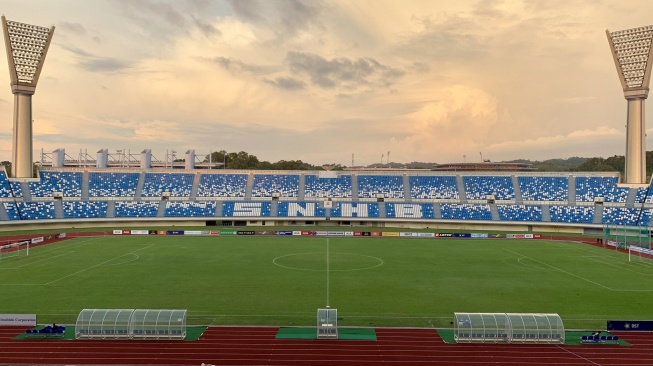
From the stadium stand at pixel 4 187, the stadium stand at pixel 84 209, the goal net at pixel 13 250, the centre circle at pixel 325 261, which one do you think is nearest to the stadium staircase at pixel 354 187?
the centre circle at pixel 325 261

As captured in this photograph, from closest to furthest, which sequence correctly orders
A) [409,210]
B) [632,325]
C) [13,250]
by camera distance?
[632,325], [13,250], [409,210]

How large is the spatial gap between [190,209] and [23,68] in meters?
32.2

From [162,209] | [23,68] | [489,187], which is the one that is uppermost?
[23,68]

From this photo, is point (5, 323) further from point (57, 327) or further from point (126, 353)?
point (126, 353)

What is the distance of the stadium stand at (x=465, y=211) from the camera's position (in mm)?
75375

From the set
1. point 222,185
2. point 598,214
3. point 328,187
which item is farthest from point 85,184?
point 598,214

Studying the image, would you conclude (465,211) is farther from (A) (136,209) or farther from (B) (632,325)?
(A) (136,209)

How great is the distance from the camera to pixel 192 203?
78.6 meters

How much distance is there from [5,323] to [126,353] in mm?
8303

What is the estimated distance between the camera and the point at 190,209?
77000 mm

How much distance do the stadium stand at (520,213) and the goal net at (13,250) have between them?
6513cm

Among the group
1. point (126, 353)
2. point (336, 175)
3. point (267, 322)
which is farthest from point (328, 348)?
point (336, 175)

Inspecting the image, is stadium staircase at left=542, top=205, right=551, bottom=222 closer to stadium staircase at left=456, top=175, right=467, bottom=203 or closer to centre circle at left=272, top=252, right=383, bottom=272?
stadium staircase at left=456, top=175, right=467, bottom=203

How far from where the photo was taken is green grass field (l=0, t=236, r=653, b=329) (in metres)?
26.9
